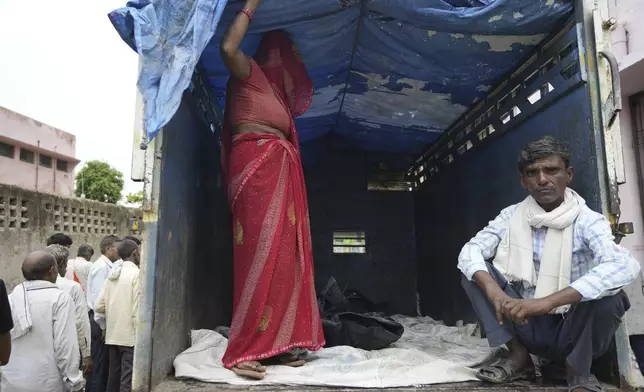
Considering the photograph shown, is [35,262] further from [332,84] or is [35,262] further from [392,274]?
[392,274]

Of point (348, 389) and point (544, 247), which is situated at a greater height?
point (544, 247)

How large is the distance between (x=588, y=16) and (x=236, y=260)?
6.89 ft

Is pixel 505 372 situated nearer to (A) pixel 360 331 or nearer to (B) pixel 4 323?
(A) pixel 360 331

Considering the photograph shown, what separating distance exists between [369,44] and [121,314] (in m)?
2.68

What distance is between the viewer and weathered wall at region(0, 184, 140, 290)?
7.65 meters

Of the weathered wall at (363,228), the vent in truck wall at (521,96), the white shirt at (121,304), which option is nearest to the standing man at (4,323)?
the white shirt at (121,304)

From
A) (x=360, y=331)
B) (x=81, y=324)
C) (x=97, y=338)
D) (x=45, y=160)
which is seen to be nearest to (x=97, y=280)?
(x=97, y=338)

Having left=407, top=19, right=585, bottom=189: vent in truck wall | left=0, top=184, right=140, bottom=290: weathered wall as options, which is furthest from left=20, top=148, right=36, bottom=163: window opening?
left=407, top=19, right=585, bottom=189: vent in truck wall

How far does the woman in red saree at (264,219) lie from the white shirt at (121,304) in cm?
158

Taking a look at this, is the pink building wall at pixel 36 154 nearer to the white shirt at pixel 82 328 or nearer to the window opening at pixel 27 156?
the window opening at pixel 27 156

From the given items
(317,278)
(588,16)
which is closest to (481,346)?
(588,16)

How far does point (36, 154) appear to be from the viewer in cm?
1811

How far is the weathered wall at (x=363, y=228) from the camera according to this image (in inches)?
241

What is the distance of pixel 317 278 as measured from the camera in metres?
6.17
